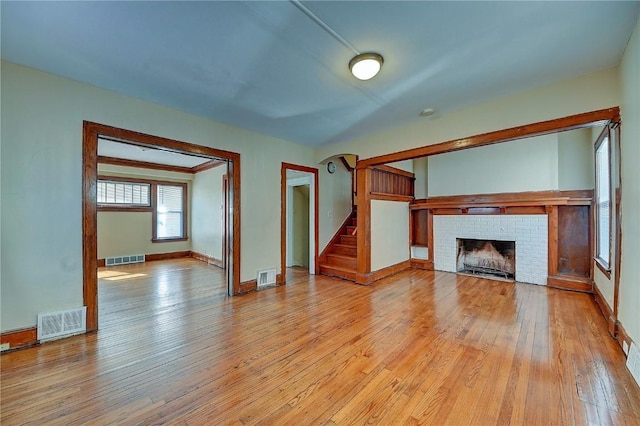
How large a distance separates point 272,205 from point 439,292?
3.01 m

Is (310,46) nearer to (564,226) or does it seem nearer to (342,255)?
(342,255)

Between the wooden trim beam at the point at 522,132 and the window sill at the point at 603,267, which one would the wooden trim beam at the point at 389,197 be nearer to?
the wooden trim beam at the point at 522,132

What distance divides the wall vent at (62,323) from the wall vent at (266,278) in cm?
210

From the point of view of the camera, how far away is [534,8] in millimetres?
1729

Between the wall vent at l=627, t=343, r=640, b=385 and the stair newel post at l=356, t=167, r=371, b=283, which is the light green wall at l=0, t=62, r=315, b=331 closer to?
the stair newel post at l=356, t=167, r=371, b=283

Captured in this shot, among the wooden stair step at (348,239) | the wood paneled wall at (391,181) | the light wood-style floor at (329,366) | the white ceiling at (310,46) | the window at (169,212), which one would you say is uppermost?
the white ceiling at (310,46)

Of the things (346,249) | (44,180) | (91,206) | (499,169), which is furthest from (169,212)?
(499,169)

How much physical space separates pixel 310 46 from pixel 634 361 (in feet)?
11.1

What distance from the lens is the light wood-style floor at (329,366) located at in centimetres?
156

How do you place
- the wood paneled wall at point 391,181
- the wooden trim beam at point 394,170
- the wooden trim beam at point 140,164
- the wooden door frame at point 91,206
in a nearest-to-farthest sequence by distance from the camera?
the wooden door frame at point 91,206
the wood paneled wall at point 391,181
the wooden trim beam at point 394,170
the wooden trim beam at point 140,164

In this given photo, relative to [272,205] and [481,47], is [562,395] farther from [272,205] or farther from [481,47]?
[272,205]

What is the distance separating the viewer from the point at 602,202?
136 inches

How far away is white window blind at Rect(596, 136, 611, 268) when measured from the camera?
328cm

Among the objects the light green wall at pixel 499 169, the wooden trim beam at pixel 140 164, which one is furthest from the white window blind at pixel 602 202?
the wooden trim beam at pixel 140 164
